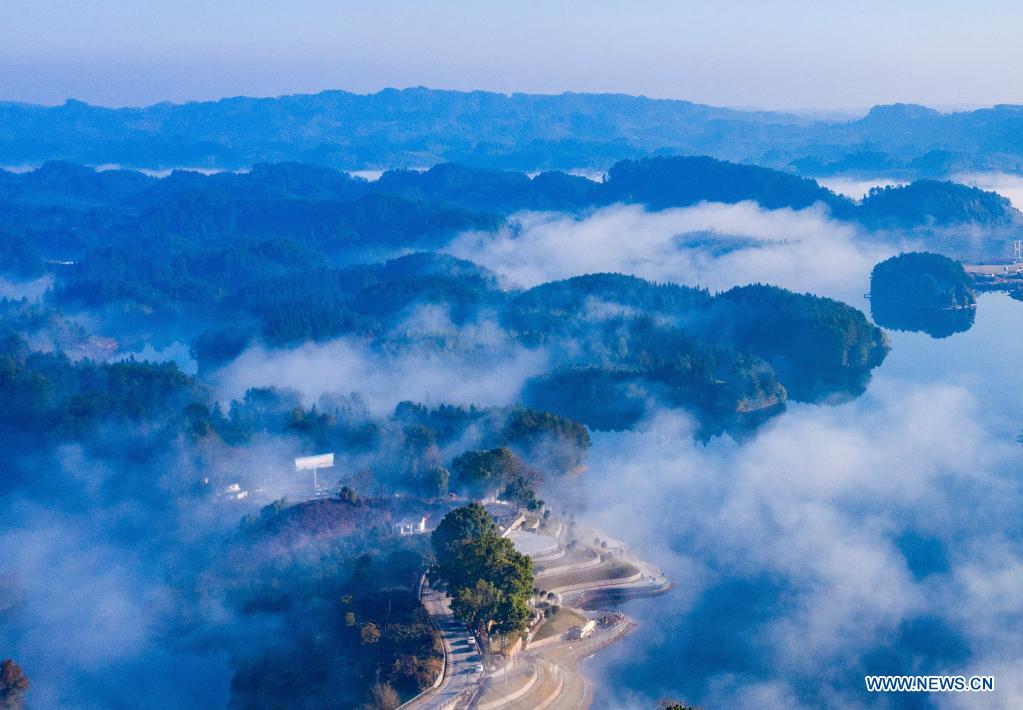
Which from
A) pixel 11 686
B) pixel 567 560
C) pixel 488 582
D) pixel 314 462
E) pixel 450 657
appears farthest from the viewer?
pixel 314 462

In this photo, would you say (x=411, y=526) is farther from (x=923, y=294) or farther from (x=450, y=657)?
(x=923, y=294)

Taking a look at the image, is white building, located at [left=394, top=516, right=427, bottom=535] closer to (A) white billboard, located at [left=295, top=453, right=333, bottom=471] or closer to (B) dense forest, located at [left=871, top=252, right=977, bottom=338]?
(A) white billboard, located at [left=295, top=453, right=333, bottom=471]

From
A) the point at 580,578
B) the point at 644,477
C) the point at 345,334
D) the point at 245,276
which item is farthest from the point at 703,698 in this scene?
the point at 245,276

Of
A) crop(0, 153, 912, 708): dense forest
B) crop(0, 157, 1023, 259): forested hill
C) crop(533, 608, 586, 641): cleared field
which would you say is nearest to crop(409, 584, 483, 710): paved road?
crop(0, 153, 912, 708): dense forest

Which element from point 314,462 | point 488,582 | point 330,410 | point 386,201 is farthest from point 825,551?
point 386,201

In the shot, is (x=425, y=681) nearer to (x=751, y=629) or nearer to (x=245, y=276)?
(x=751, y=629)

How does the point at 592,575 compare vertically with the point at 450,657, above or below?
below

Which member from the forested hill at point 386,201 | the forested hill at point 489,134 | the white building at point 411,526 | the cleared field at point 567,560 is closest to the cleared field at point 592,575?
the cleared field at point 567,560
